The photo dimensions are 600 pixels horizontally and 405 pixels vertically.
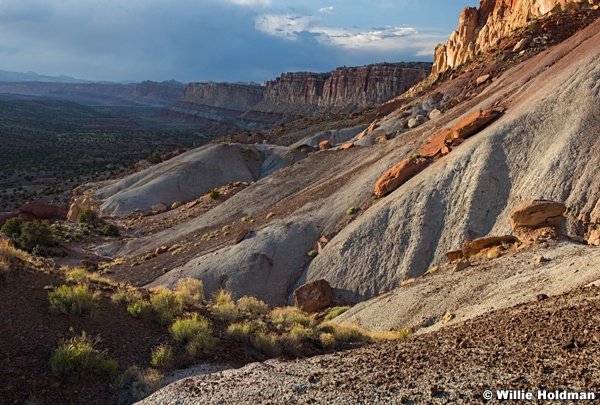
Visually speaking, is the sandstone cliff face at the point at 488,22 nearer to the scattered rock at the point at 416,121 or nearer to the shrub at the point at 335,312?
the scattered rock at the point at 416,121

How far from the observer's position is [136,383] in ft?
26.2

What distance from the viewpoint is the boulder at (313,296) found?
18.6 m

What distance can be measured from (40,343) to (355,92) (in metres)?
129

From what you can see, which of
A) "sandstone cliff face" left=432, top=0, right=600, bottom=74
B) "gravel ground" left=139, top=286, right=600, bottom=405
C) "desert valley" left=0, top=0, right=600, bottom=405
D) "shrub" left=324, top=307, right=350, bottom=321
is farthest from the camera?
"sandstone cliff face" left=432, top=0, right=600, bottom=74

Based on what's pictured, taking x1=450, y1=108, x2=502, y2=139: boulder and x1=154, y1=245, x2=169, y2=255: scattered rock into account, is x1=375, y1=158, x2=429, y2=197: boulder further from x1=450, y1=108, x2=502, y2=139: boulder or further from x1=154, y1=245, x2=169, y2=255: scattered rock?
x1=154, y1=245, x2=169, y2=255: scattered rock

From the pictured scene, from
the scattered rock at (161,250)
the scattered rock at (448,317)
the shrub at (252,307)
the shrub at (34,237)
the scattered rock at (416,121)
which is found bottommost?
the scattered rock at (161,250)

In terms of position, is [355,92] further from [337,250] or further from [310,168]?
[337,250]

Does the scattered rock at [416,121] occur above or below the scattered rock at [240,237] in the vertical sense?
above

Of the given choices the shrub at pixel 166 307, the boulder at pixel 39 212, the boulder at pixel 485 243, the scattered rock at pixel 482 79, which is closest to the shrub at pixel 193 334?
the shrub at pixel 166 307

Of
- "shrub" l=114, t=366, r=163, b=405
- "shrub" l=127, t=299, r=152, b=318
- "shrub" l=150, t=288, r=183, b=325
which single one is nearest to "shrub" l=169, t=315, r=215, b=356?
"shrub" l=150, t=288, r=183, b=325

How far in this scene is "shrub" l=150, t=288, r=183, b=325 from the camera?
10.2m

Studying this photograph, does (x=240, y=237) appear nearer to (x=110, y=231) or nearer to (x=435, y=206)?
(x=435, y=206)

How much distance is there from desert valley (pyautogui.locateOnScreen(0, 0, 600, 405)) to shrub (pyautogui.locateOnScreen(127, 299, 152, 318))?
4.7 inches

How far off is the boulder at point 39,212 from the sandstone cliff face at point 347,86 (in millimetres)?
88514
